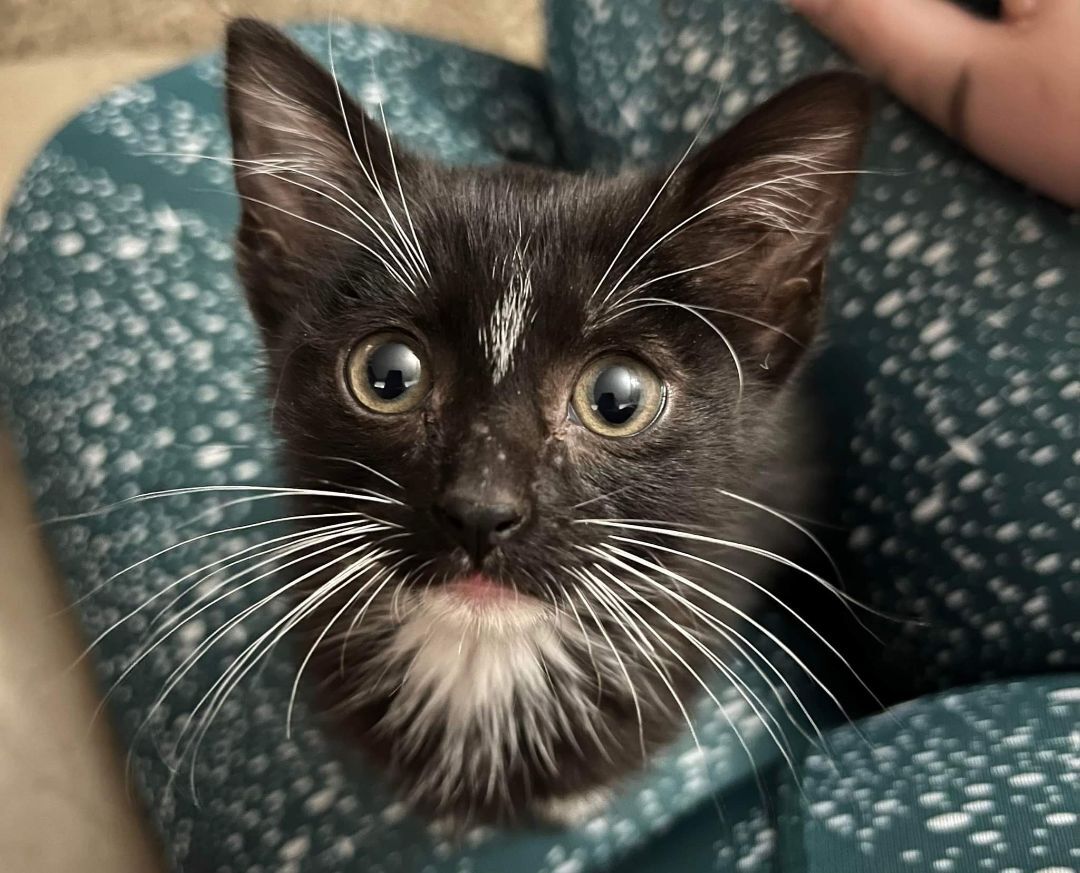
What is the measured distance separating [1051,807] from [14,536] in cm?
99

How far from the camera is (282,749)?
0.83m

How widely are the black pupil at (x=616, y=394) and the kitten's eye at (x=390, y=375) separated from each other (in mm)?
121

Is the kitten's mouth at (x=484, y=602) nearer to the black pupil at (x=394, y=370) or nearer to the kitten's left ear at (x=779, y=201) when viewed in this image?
the black pupil at (x=394, y=370)

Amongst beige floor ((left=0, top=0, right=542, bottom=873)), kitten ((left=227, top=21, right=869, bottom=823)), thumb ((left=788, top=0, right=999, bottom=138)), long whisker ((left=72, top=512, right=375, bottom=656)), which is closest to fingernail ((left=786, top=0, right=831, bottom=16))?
thumb ((left=788, top=0, right=999, bottom=138))

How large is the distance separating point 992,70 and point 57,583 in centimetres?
100

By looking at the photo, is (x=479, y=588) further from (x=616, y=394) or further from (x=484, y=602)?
(x=616, y=394)

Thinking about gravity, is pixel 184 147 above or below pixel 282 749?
above

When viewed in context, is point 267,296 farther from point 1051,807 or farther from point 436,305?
point 1051,807

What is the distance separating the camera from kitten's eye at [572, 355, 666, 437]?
25.8 inches

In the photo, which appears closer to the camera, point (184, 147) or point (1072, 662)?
point (1072, 662)

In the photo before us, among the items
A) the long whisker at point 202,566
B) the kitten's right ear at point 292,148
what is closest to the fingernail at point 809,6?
the kitten's right ear at point 292,148

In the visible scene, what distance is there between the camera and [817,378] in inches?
37.0

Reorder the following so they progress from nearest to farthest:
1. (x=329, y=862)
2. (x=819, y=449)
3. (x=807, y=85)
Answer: (x=807, y=85), (x=329, y=862), (x=819, y=449)

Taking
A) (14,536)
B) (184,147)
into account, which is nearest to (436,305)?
(184,147)
